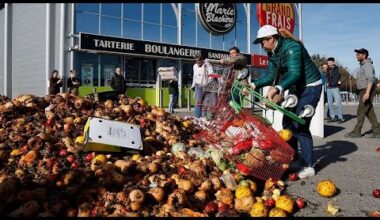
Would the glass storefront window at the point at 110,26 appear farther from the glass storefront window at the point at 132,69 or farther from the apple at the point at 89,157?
the apple at the point at 89,157

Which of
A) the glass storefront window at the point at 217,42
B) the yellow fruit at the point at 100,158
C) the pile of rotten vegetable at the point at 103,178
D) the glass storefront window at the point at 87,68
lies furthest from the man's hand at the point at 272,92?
the glass storefront window at the point at 217,42

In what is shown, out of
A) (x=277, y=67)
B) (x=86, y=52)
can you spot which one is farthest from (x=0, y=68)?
(x=277, y=67)

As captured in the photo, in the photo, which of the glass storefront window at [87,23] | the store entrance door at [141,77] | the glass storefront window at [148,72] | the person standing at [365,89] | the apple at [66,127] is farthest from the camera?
the glass storefront window at [148,72]

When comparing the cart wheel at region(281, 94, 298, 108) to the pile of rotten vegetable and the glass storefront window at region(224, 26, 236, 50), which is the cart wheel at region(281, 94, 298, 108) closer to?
the pile of rotten vegetable

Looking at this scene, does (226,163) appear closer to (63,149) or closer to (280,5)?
(63,149)

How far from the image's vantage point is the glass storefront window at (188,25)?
24781 mm

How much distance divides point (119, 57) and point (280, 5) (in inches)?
635

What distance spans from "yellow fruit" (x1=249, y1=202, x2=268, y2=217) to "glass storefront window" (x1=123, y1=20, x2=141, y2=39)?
61.6 feet

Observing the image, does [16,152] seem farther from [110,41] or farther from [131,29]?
[131,29]

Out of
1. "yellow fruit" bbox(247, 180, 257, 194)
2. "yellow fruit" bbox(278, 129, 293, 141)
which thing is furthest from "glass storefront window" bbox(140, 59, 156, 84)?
"yellow fruit" bbox(247, 180, 257, 194)

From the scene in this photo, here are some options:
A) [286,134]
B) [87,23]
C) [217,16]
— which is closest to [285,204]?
[286,134]

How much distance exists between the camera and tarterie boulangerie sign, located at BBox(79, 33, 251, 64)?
19188mm

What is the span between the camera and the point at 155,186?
3.94m

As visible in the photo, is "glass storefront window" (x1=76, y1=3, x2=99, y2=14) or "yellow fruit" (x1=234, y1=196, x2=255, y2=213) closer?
"yellow fruit" (x1=234, y1=196, x2=255, y2=213)
